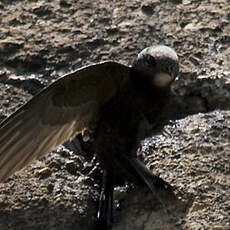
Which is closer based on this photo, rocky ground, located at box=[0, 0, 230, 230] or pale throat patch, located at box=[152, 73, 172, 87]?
rocky ground, located at box=[0, 0, 230, 230]

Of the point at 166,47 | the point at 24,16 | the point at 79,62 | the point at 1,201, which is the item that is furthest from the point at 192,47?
the point at 1,201

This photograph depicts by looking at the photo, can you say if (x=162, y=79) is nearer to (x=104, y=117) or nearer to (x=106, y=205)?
(x=104, y=117)

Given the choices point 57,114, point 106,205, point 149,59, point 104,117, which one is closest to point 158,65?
point 149,59

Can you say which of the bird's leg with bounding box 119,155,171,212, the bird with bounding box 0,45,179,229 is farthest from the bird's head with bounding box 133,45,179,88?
the bird's leg with bounding box 119,155,171,212

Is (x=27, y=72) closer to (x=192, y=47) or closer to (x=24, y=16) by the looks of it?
(x=24, y=16)

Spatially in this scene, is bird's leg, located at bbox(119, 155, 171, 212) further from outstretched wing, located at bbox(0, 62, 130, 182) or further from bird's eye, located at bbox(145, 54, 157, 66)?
bird's eye, located at bbox(145, 54, 157, 66)
